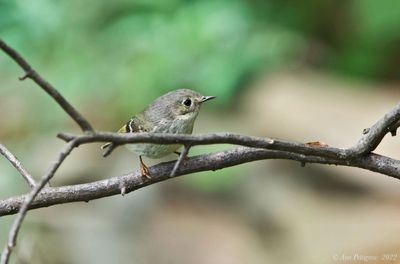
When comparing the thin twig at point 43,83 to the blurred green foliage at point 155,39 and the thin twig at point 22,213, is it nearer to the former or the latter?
the thin twig at point 22,213

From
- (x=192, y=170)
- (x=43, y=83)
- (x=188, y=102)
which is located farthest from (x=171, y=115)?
(x=43, y=83)

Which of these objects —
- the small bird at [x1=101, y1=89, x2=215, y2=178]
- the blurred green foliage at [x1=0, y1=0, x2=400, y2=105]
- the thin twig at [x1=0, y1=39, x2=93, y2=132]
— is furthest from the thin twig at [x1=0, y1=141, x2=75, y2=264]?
the blurred green foliage at [x1=0, y1=0, x2=400, y2=105]

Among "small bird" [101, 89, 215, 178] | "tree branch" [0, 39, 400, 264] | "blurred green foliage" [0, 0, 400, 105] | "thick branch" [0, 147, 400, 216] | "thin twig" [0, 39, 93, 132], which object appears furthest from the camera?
"blurred green foliage" [0, 0, 400, 105]

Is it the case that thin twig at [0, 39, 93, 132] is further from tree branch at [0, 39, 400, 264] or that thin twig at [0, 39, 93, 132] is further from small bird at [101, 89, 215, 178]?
small bird at [101, 89, 215, 178]

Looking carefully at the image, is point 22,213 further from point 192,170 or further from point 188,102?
point 188,102

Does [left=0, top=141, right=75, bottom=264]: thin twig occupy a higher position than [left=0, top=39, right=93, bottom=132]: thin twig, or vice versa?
[left=0, top=39, right=93, bottom=132]: thin twig

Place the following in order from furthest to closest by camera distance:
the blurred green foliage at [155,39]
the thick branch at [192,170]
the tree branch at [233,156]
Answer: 1. the blurred green foliage at [155,39]
2. the thick branch at [192,170]
3. the tree branch at [233,156]

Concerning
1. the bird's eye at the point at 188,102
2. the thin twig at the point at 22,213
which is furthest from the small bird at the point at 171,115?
the thin twig at the point at 22,213

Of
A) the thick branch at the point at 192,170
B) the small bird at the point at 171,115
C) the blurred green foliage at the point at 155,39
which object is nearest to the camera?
the thick branch at the point at 192,170
